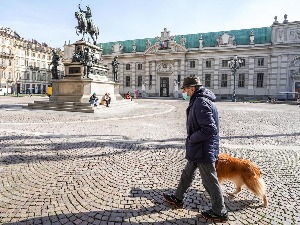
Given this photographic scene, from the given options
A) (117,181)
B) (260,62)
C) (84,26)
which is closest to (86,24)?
(84,26)

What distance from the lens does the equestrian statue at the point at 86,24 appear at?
2203 centimetres

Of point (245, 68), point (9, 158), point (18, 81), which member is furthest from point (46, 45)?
point (9, 158)

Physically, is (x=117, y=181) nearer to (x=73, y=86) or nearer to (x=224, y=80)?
(x=73, y=86)

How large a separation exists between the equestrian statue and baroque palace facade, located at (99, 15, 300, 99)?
31.2 meters

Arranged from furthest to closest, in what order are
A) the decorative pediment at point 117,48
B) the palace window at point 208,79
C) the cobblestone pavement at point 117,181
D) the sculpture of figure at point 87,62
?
the decorative pediment at point 117,48 → the palace window at point 208,79 → the sculpture of figure at point 87,62 → the cobblestone pavement at point 117,181

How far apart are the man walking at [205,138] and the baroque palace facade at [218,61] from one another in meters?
48.6

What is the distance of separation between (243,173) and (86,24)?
22.6 m

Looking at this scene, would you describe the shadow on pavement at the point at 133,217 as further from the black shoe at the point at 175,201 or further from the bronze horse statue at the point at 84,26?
the bronze horse statue at the point at 84,26

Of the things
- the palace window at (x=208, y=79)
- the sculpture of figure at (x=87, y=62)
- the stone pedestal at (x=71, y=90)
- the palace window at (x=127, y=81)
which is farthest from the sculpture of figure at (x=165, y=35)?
the stone pedestal at (x=71, y=90)

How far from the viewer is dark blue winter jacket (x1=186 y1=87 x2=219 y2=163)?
3141mm

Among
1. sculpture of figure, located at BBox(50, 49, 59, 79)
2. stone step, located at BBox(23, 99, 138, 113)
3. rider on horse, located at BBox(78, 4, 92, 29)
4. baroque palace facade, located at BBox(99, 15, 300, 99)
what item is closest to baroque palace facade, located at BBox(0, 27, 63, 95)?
baroque palace facade, located at BBox(99, 15, 300, 99)

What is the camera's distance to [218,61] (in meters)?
50.2

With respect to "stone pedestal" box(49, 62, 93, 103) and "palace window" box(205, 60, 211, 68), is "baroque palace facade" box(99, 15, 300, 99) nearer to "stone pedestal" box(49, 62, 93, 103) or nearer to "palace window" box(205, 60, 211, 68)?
"palace window" box(205, 60, 211, 68)

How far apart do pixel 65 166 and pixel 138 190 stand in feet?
7.14
